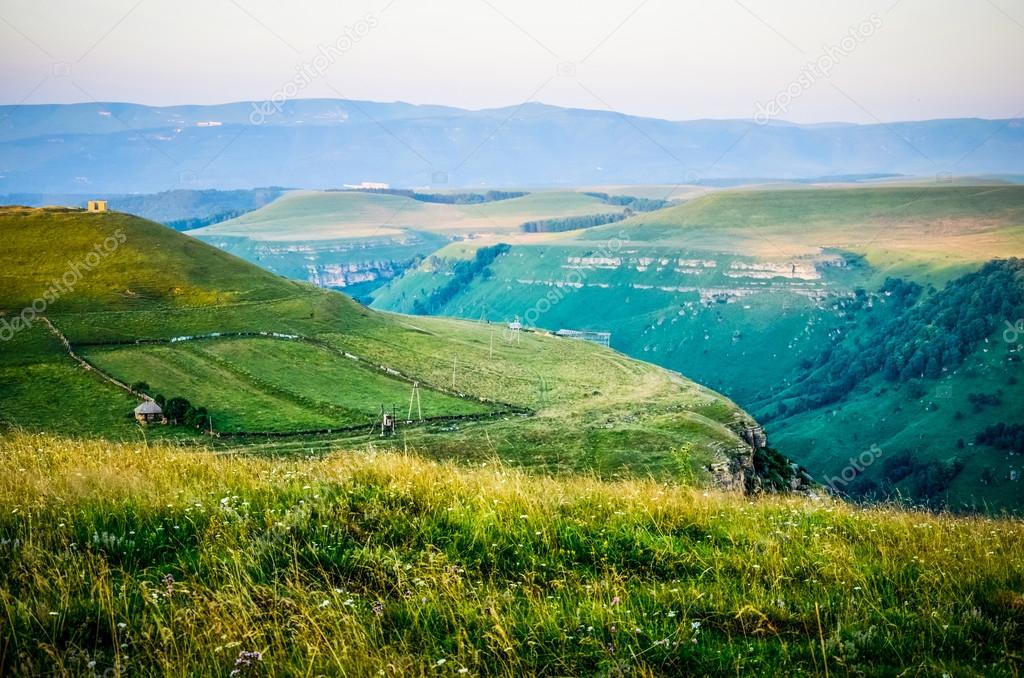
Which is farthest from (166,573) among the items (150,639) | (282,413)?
(282,413)

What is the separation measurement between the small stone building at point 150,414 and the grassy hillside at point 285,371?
4.76ft

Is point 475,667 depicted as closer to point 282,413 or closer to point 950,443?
point 282,413

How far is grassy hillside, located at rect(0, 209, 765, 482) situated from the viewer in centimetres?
7269

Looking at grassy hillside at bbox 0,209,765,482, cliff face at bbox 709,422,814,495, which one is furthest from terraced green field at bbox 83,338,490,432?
cliff face at bbox 709,422,814,495

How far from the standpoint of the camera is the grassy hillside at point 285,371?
72.7 metres

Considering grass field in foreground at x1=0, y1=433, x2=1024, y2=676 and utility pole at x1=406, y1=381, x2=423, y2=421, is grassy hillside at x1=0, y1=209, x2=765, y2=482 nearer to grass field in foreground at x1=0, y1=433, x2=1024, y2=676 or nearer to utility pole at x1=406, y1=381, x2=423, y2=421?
utility pole at x1=406, y1=381, x2=423, y2=421

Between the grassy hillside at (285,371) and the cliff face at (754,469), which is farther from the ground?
the grassy hillside at (285,371)

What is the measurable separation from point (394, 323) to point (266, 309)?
27459mm

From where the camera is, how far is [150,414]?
73.3 metres

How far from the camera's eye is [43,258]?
107438mm

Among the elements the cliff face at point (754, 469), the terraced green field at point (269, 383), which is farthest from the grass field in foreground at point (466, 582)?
the terraced green field at point (269, 383)

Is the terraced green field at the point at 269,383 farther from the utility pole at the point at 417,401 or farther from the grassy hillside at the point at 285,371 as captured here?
the utility pole at the point at 417,401

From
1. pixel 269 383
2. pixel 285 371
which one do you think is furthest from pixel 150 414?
pixel 285 371

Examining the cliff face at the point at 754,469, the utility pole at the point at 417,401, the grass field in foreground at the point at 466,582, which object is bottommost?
the cliff face at the point at 754,469
